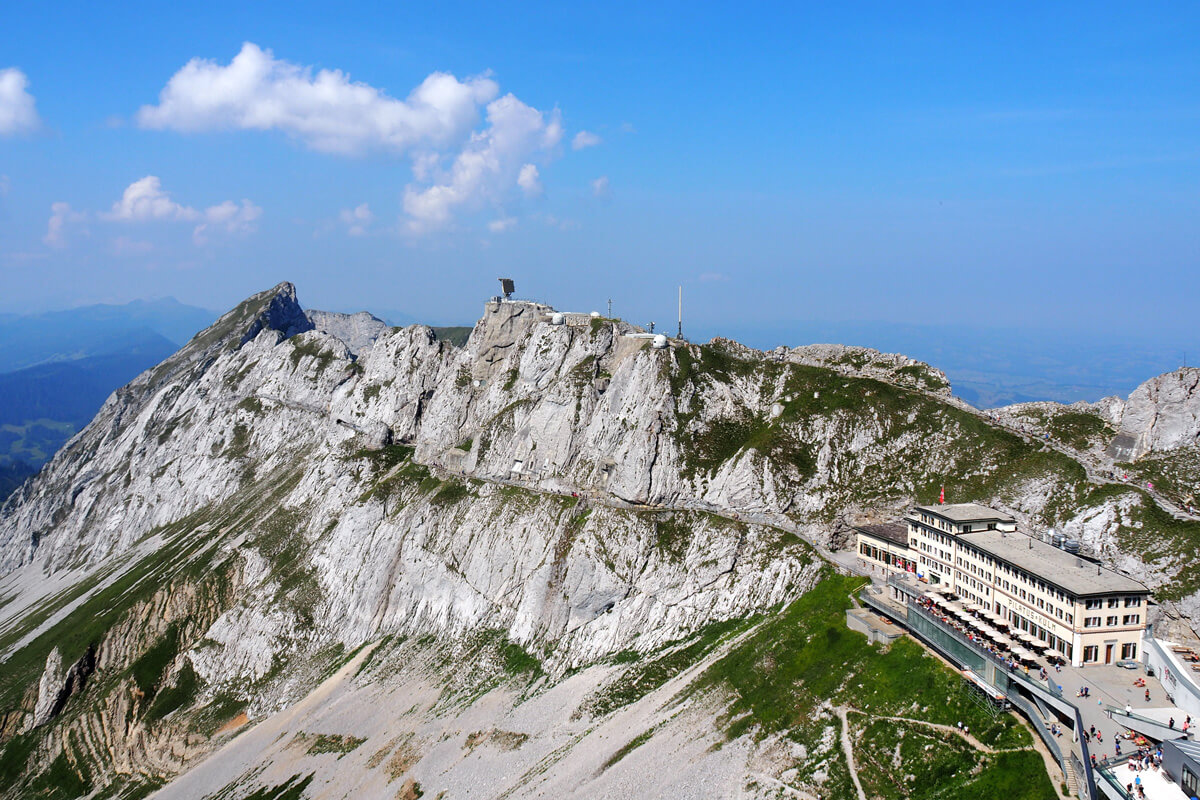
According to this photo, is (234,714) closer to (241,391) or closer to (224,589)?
(224,589)

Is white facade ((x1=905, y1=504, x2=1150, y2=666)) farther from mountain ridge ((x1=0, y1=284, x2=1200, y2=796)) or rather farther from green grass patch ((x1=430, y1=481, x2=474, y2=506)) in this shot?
green grass patch ((x1=430, y1=481, x2=474, y2=506))

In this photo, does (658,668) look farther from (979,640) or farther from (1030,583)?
(1030,583)

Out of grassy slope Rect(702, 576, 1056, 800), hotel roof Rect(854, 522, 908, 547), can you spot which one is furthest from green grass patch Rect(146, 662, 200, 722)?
hotel roof Rect(854, 522, 908, 547)

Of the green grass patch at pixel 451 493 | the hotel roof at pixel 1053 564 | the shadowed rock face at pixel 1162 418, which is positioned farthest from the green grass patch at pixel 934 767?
the green grass patch at pixel 451 493

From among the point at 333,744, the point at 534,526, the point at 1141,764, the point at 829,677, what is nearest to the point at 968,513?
the point at 829,677

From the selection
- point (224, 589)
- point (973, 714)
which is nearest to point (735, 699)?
point (973, 714)

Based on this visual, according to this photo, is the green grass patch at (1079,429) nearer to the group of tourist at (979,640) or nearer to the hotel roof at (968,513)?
the hotel roof at (968,513)
